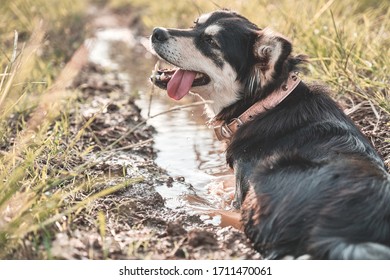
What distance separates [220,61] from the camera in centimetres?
464

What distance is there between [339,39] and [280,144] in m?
1.74

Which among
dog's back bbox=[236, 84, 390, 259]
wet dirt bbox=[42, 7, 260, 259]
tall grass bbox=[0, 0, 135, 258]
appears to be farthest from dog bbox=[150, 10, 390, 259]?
tall grass bbox=[0, 0, 135, 258]

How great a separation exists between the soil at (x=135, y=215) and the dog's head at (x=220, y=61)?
0.58 metres

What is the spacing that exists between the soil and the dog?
0.33 m

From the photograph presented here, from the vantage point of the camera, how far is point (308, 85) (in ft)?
14.8

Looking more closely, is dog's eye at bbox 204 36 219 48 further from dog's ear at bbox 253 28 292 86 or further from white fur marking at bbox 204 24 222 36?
dog's ear at bbox 253 28 292 86

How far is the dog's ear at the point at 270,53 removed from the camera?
425cm

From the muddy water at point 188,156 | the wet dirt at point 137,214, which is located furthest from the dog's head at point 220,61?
the wet dirt at point 137,214

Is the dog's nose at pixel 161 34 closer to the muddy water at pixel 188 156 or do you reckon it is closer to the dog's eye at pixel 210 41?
the dog's eye at pixel 210 41

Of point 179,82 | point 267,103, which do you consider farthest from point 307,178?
point 179,82

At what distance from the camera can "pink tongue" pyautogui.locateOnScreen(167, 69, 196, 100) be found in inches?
186
